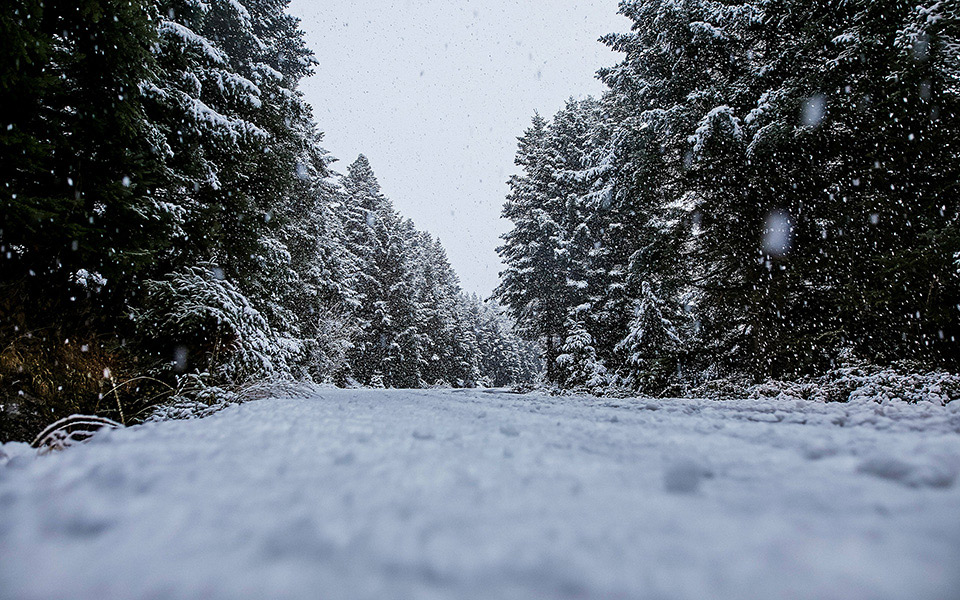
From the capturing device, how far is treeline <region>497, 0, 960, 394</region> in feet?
16.8

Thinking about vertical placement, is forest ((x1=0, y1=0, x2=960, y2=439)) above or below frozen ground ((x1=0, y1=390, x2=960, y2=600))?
above

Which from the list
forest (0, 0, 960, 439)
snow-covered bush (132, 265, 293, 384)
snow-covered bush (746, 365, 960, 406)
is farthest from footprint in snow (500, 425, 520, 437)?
snow-covered bush (132, 265, 293, 384)

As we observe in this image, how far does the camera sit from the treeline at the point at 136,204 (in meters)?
3.56

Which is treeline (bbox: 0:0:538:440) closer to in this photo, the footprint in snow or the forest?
the forest

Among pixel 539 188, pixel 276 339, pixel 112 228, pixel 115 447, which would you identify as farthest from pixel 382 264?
pixel 115 447


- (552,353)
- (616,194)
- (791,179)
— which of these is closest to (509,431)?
(791,179)

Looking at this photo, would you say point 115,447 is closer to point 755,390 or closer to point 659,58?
point 755,390

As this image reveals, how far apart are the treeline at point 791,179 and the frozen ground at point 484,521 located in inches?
220

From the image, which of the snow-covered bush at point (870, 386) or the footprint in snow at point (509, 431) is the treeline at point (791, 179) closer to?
the snow-covered bush at point (870, 386)

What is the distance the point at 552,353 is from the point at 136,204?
12923 mm

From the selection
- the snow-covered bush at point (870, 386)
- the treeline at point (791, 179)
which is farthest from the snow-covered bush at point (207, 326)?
the treeline at point (791, 179)

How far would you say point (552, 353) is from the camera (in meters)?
15.3

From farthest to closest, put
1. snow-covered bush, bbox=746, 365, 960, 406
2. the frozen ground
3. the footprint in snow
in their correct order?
snow-covered bush, bbox=746, 365, 960, 406 < the footprint in snow < the frozen ground

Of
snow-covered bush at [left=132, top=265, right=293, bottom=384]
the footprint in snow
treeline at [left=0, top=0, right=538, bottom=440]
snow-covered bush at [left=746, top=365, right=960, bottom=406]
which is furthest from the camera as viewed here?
snow-covered bush at [left=132, top=265, right=293, bottom=384]
